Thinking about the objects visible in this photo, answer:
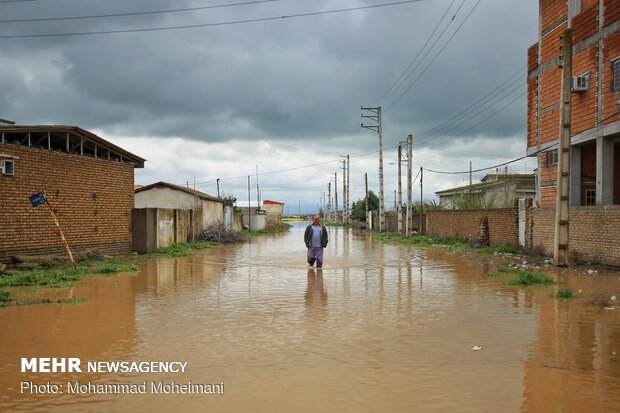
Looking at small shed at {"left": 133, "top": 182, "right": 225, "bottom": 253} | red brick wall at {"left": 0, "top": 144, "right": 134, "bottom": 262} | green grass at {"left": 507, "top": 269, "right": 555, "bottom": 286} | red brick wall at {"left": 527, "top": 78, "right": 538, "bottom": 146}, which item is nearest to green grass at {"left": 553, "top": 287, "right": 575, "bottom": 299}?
green grass at {"left": 507, "top": 269, "right": 555, "bottom": 286}

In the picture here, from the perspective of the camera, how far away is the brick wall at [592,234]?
16062 mm

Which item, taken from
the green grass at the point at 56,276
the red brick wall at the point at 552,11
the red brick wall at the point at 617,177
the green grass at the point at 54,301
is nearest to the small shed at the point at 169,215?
the green grass at the point at 56,276

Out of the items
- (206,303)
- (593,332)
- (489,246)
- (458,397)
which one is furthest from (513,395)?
(489,246)

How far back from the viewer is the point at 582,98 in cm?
1947

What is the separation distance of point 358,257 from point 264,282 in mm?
8880

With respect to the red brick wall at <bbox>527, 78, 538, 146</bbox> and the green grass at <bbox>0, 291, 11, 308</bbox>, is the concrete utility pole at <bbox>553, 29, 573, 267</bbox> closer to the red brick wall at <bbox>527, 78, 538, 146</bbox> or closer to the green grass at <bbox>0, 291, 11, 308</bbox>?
the red brick wall at <bbox>527, 78, 538, 146</bbox>

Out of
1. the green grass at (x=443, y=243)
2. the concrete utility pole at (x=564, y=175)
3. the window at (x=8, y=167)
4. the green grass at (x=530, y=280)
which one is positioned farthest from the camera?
the green grass at (x=443, y=243)

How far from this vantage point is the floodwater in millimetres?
5039

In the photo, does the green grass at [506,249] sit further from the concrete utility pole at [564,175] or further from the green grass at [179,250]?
the green grass at [179,250]

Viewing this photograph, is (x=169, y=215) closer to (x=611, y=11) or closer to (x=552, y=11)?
(x=552, y=11)

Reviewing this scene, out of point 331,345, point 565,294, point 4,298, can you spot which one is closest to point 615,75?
point 565,294

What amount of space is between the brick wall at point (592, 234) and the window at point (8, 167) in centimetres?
1864

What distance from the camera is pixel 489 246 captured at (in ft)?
85.7

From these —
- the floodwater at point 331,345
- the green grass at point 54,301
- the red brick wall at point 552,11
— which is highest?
the red brick wall at point 552,11
